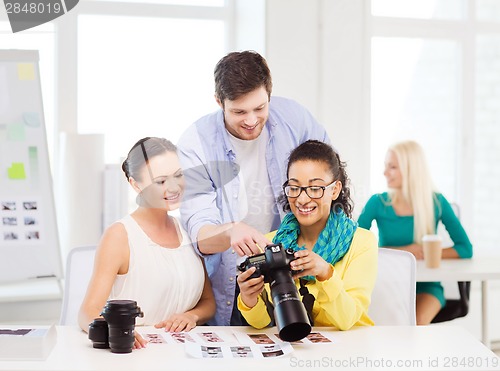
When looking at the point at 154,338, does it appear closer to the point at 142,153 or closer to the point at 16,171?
the point at 142,153

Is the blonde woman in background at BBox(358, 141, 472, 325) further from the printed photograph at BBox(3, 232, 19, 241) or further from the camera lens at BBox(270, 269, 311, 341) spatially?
the camera lens at BBox(270, 269, 311, 341)

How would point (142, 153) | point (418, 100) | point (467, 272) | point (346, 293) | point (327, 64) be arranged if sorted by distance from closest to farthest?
point (346, 293), point (142, 153), point (467, 272), point (327, 64), point (418, 100)

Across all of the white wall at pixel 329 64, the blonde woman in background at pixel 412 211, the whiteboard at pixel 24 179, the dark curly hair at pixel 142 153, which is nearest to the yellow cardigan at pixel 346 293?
the dark curly hair at pixel 142 153

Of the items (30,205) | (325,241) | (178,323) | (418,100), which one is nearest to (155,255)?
(178,323)

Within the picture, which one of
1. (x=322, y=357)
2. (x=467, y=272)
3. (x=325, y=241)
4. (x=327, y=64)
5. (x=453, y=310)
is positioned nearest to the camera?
(x=322, y=357)

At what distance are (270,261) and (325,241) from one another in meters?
0.28

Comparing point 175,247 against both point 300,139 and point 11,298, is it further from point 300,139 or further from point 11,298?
point 11,298

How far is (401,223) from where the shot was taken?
363cm

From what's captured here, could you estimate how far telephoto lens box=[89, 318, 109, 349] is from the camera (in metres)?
1.79

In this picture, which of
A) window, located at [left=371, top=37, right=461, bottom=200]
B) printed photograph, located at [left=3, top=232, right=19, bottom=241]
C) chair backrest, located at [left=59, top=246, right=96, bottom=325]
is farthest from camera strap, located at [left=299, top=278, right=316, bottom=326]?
window, located at [left=371, top=37, right=461, bottom=200]

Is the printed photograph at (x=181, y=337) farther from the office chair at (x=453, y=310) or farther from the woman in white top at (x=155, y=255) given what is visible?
the office chair at (x=453, y=310)

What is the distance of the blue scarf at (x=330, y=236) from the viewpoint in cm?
206

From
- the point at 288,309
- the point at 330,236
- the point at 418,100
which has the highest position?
the point at 418,100

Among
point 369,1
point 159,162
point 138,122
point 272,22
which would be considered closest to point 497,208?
point 369,1
